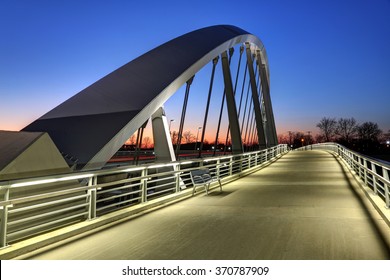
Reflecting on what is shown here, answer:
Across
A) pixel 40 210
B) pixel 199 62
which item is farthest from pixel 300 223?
pixel 199 62

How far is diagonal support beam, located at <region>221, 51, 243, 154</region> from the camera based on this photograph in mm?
18234

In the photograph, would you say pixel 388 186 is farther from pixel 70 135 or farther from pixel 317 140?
pixel 317 140

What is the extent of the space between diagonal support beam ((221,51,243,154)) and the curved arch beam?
185 inches

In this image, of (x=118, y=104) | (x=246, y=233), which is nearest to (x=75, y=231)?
(x=246, y=233)

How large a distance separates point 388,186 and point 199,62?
8873 millimetres

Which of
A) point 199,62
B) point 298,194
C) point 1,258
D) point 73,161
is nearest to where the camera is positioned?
point 1,258

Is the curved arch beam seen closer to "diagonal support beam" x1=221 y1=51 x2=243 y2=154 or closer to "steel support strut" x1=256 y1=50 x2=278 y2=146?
"diagonal support beam" x1=221 y1=51 x2=243 y2=154

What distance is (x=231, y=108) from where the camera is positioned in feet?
61.0

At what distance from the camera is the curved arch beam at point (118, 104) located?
Result: 27.5ft

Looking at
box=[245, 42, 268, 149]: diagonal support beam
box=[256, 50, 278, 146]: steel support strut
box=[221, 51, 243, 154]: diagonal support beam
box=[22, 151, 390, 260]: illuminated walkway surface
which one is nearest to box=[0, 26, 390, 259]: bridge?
box=[22, 151, 390, 260]: illuminated walkway surface

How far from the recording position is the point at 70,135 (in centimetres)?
885

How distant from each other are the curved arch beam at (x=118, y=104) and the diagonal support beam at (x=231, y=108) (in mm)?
4703

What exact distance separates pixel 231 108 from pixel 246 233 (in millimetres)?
14311

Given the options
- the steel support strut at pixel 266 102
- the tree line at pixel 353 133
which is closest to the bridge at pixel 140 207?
the steel support strut at pixel 266 102
